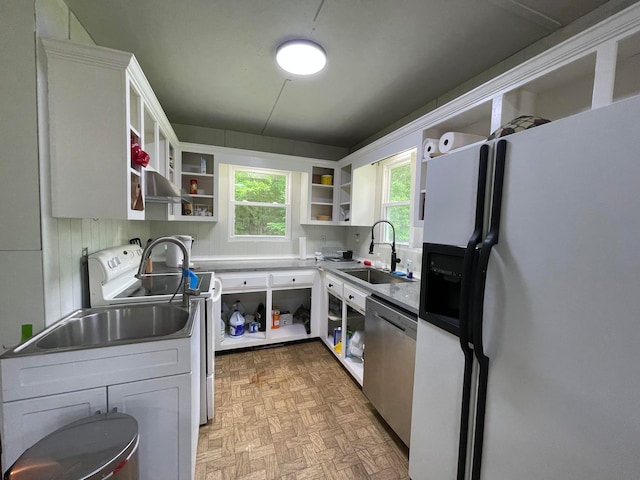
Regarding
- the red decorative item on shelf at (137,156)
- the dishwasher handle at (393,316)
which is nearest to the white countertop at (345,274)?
the dishwasher handle at (393,316)

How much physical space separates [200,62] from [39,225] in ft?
4.69

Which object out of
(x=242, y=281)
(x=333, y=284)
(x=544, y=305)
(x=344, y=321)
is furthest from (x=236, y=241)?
(x=544, y=305)

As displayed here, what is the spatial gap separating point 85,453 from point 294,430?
3.98ft

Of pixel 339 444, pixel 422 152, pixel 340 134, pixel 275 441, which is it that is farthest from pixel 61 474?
pixel 340 134

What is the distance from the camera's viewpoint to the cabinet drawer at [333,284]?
2490 mm

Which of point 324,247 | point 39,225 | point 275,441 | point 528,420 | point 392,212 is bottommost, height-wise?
point 275,441

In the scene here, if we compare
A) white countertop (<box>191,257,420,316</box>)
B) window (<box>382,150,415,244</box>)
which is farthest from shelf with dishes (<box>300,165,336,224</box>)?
window (<box>382,150,415,244</box>)

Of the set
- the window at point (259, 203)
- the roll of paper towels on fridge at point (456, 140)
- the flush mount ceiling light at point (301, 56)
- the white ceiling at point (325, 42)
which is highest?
the white ceiling at point (325, 42)

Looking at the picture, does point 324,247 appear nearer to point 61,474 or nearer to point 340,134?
point 340,134

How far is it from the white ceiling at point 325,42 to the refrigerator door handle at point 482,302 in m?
1.01

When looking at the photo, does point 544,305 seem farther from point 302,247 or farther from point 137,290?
point 302,247

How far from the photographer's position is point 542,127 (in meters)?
0.78

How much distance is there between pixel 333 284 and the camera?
8.65 feet

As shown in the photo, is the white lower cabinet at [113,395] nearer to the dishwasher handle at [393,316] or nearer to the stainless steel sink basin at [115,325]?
Answer: the stainless steel sink basin at [115,325]
